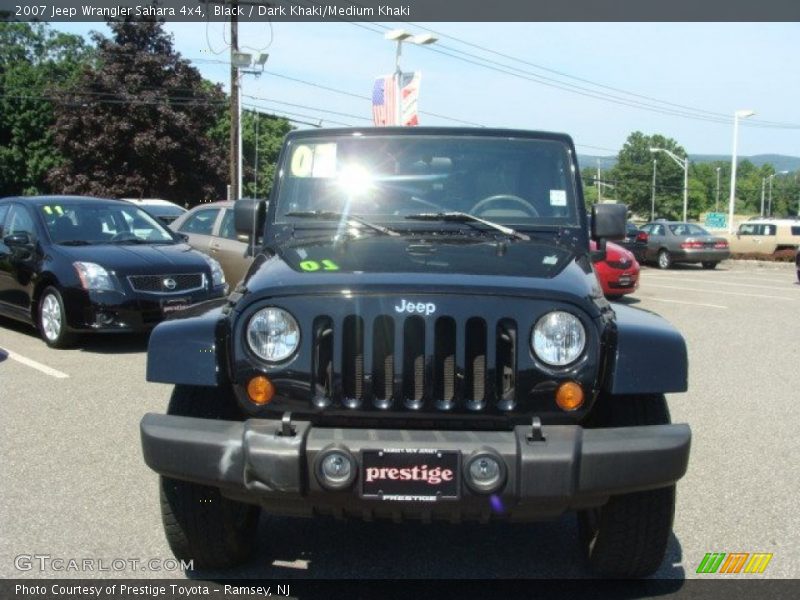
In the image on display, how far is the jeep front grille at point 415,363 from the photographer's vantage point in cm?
324

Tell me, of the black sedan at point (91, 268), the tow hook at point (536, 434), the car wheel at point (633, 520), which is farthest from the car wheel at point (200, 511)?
the black sedan at point (91, 268)

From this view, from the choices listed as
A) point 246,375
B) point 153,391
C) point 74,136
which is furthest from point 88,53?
point 246,375

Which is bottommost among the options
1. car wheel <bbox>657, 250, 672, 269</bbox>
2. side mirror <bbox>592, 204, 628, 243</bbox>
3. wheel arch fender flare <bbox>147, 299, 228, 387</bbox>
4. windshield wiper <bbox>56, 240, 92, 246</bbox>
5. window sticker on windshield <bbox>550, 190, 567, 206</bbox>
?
car wheel <bbox>657, 250, 672, 269</bbox>

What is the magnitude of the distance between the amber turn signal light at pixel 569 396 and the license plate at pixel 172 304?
667 cm

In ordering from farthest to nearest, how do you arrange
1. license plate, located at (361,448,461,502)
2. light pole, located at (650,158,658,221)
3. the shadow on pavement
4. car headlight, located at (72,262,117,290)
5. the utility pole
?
light pole, located at (650,158,658,221) < the utility pole < car headlight, located at (72,262,117,290) < the shadow on pavement < license plate, located at (361,448,461,502)

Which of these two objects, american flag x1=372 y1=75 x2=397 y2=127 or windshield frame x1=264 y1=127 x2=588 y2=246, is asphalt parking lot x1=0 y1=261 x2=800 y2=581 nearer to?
windshield frame x1=264 y1=127 x2=588 y2=246

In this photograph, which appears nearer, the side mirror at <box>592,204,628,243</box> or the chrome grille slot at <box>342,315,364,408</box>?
the chrome grille slot at <box>342,315,364,408</box>

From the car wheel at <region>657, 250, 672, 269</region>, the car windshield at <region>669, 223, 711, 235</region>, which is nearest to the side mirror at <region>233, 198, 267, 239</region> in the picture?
the car wheel at <region>657, 250, 672, 269</region>

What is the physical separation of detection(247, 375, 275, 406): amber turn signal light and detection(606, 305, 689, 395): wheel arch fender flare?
1.20 m

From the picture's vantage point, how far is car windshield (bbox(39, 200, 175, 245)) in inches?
394

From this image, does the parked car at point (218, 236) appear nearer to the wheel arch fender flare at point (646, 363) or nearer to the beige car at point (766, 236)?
the wheel arch fender flare at point (646, 363)

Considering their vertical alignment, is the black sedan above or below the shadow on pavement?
above

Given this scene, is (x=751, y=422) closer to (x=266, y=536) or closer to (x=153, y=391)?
(x=266, y=536)

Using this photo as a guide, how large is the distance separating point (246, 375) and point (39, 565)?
4.37 feet
